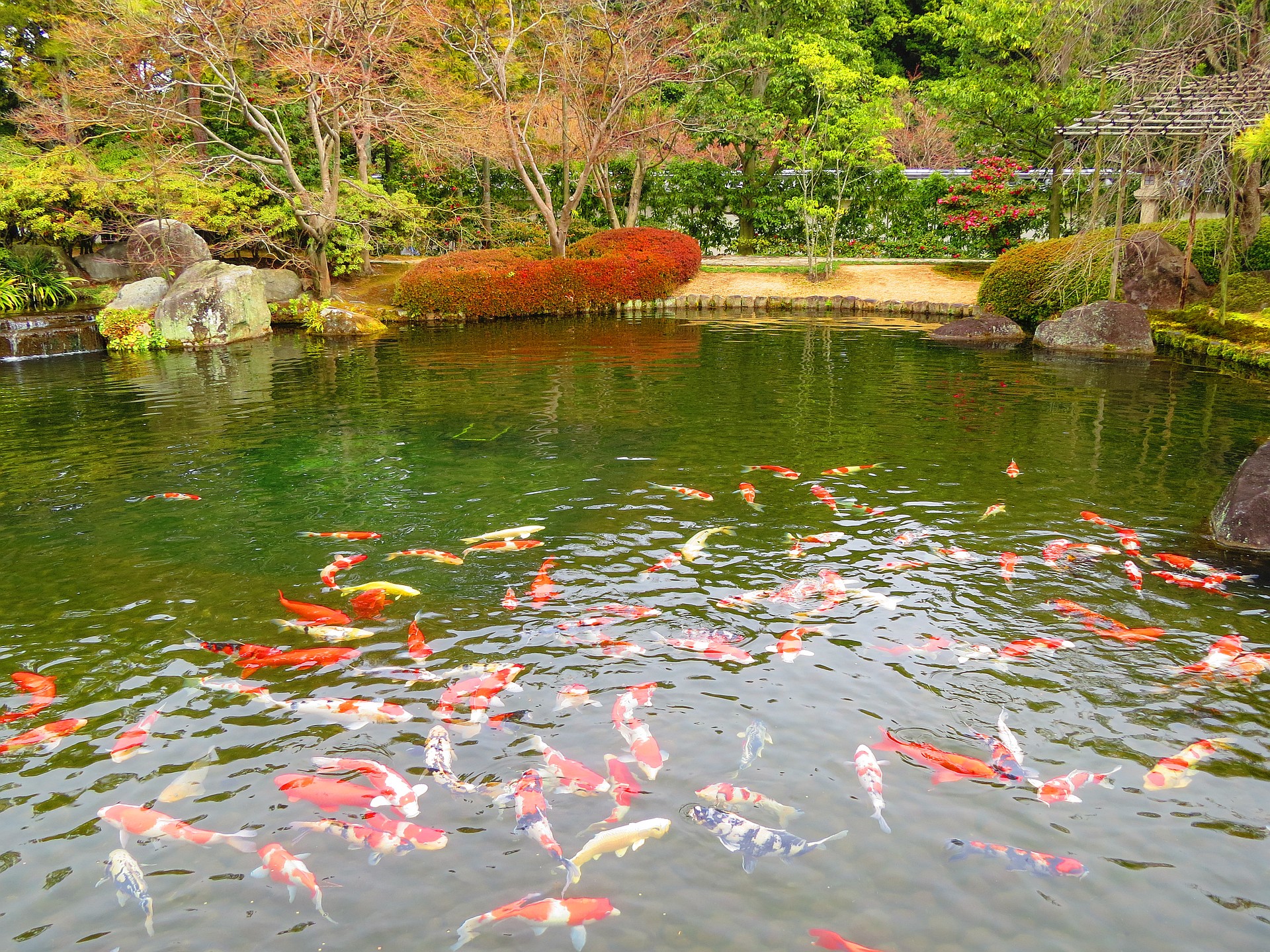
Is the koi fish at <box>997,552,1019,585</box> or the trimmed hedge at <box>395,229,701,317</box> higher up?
the trimmed hedge at <box>395,229,701,317</box>

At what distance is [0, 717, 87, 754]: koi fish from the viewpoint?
4.01 metres

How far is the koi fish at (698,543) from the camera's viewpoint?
600 cm

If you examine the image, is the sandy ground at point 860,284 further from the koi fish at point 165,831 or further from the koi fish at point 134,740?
the koi fish at point 165,831

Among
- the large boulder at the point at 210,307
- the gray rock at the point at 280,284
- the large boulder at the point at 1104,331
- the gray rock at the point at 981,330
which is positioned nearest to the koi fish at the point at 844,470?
the large boulder at the point at 1104,331

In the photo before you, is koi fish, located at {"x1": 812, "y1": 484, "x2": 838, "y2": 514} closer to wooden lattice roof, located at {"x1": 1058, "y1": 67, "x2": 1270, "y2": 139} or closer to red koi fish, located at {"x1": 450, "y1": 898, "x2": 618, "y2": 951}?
red koi fish, located at {"x1": 450, "y1": 898, "x2": 618, "y2": 951}

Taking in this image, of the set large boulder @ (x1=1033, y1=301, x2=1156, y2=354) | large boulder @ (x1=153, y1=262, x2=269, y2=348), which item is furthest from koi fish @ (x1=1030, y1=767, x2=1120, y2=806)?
large boulder @ (x1=153, y1=262, x2=269, y2=348)

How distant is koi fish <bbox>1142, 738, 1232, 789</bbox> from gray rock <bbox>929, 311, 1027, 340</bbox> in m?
13.6

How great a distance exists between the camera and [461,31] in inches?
794

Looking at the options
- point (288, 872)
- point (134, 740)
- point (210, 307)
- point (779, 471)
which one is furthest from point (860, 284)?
point (288, 872)

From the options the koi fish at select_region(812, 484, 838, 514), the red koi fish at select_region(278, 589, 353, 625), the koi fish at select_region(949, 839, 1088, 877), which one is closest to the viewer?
the koi fish at select_region(949, 839, 1088, 877)

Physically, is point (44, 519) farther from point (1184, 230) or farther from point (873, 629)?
point (1184, 230)

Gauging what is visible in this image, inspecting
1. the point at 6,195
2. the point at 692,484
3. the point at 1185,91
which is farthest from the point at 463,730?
the point at 6,195

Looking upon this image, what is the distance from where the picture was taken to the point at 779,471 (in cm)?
795

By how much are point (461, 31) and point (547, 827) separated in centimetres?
2086
